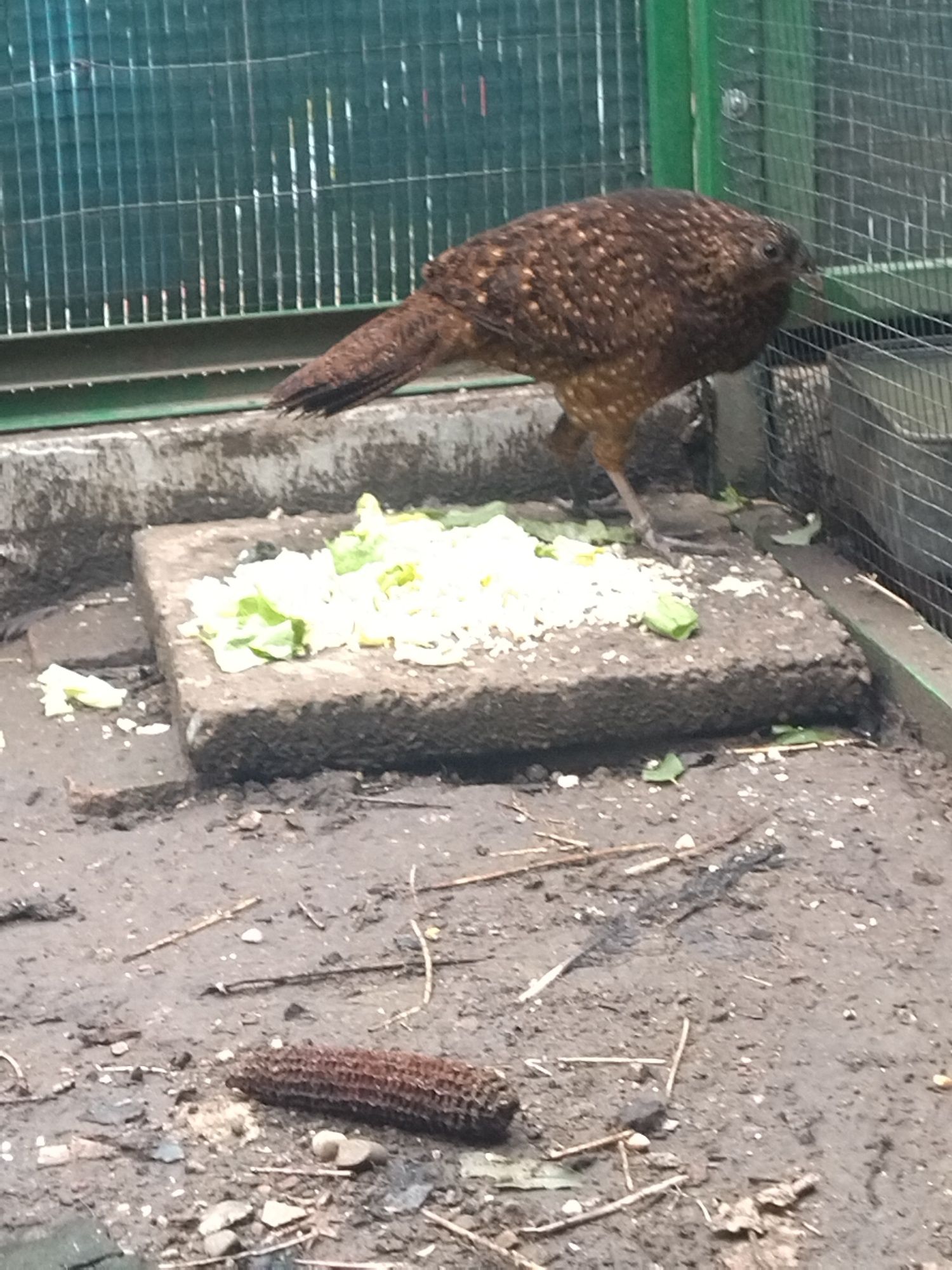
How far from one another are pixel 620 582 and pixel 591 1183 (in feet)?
7.01

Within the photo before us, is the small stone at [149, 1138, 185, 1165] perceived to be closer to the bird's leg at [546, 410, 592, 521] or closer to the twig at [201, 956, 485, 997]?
the twig at [201, 956, 485, 997]

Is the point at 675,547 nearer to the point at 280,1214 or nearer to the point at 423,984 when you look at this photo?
the point at 423,984

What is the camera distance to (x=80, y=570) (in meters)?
5.04

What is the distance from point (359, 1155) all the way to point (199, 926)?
35.6 inches

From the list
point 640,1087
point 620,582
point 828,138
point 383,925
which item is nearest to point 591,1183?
point 640,1087

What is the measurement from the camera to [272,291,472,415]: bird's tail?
4.49 meters

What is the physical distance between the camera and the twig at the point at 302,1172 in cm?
252

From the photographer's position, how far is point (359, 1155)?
253 centimetres

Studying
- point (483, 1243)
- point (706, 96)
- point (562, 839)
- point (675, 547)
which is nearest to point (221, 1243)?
point (483, 1243)

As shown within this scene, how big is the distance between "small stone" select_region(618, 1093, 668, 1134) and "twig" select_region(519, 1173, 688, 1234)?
11 cm

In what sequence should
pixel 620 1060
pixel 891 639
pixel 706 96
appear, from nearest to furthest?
1. pixel 620 1060
2. pixel 891 639
3. pixel 706 96

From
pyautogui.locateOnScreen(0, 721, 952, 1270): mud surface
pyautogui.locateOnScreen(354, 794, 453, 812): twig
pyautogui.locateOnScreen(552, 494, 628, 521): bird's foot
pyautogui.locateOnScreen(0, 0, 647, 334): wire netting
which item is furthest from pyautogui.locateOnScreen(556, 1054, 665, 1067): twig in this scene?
pyautogui.locateOnScreen(0, 0, 647, 334): wire netting

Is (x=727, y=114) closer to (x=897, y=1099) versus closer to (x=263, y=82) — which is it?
(x=263, y=82)

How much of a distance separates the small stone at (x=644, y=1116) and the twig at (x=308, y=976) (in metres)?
0.58
